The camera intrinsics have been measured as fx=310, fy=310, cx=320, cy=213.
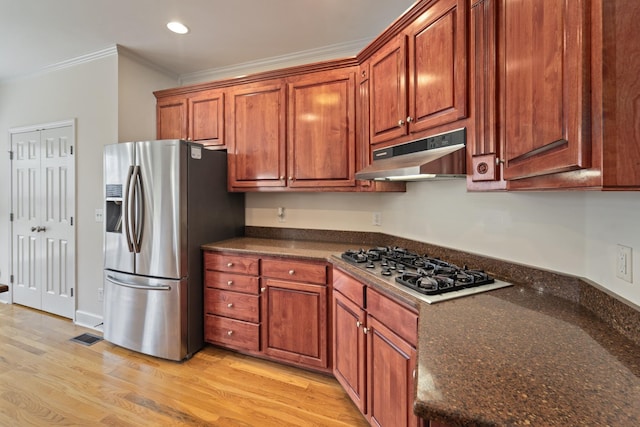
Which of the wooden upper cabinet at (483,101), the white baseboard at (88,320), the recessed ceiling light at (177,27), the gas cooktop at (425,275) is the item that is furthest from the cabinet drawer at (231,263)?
the recessed ceiling light at (177,27)

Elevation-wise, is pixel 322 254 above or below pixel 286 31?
below

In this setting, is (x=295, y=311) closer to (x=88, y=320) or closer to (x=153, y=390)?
(x=153, y=390)

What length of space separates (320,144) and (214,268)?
139 cm

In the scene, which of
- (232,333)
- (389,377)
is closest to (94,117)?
(232,333)

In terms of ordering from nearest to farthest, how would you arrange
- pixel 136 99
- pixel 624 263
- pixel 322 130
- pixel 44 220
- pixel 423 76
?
pixel 624 263, pixel 423 76, pixel 322 130, pixel 136 99, pixel 44 220

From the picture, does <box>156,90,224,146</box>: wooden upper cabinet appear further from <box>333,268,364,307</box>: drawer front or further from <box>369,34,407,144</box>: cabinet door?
<box>333,268,364,307</box>: drawer front

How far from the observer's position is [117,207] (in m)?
2.79

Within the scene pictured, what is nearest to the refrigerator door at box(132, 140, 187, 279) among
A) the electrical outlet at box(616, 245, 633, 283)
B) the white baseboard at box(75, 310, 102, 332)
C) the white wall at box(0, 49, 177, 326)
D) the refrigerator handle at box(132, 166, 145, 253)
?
the refrigerator handle at box(132, 166, 145, 253)

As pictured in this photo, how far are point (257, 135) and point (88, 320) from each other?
2.58 m

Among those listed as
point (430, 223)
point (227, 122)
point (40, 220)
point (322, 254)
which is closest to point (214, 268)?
point (322, 254)

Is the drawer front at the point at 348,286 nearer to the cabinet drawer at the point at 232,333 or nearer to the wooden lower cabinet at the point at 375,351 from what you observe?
the wooden lower cabinet at the point at 375,351

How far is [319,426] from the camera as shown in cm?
183

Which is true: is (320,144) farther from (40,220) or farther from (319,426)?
(40,220)

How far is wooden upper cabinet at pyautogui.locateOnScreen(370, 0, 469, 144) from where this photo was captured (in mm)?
1476
